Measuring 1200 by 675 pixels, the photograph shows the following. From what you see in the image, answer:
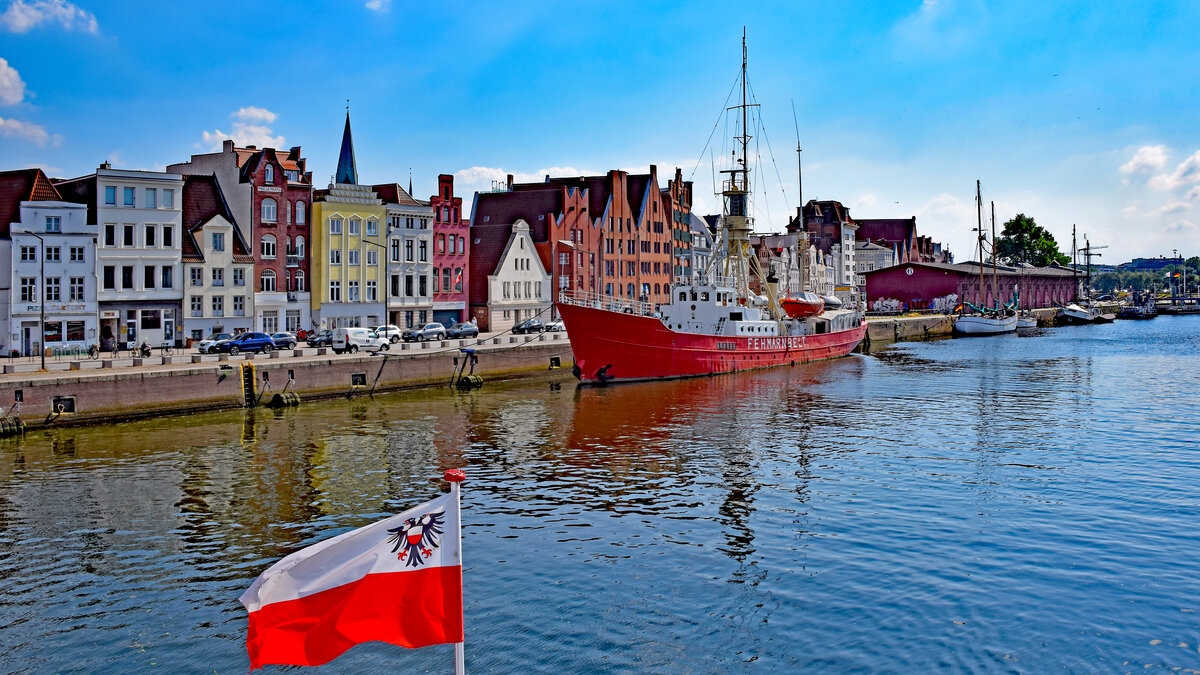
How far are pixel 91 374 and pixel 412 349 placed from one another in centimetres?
2126

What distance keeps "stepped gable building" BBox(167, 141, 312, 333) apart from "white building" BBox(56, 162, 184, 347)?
6.33 m

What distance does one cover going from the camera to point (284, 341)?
60.5m

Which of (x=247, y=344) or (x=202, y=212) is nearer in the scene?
(x=247, y=344)

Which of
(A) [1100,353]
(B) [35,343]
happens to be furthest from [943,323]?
(B) [35,343]

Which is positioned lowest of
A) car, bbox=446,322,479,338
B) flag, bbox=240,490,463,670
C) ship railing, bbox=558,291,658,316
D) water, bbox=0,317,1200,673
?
water, bbox=0,317,1200,673

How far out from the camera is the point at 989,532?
23.0 meters

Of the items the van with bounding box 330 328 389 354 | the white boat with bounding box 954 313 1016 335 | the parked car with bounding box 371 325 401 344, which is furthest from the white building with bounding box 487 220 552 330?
the white boat with bounding box 954 313 1016 335

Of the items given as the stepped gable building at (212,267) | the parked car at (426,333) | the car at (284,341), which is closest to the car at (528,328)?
the parked car at (426,333)

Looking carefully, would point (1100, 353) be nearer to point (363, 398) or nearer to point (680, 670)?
point (363, 398)

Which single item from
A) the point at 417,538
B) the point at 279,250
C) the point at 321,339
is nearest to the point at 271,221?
the point at 279,250

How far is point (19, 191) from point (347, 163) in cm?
3406

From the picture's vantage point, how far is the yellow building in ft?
240

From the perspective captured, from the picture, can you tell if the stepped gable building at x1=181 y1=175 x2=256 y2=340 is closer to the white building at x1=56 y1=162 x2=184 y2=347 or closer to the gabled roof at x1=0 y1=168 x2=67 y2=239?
the white building at x1=56 y1=162 x2=184 y2=347

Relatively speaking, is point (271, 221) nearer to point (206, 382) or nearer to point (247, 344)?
point (247, 344)
